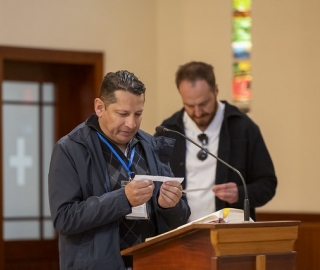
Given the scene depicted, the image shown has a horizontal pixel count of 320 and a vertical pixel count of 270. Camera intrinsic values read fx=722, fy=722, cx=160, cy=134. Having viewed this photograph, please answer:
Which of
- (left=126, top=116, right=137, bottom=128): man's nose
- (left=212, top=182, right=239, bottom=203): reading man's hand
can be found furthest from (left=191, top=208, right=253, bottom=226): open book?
(left=212, top=182, right=239, bottom=203): reading man's hand

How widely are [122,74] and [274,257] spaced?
93cm

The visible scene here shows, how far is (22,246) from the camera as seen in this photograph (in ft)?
20.7

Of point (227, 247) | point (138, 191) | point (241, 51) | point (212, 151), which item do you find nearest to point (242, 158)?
point (212, 151)

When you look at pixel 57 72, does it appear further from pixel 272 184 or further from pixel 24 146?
pixel 272 184

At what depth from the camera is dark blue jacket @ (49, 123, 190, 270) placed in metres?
2.64

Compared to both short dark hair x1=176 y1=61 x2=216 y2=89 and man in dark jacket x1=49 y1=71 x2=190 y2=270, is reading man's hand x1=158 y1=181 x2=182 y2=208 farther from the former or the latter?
short dark hair x1=176 y1=61 x2=216 y2=89

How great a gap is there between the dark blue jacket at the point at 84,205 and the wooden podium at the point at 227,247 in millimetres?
104

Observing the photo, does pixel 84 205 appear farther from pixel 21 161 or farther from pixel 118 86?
pixel 21 161

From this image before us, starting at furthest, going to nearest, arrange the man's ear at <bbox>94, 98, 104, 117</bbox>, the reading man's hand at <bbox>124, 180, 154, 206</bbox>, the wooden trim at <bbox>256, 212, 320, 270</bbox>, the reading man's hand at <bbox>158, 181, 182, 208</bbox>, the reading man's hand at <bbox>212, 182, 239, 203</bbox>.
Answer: the wooden trim at <bbox>256, 212, 320, 270</bbox>
the reading man's hand at <bbox>212, 182, 239, 203</bbox>
the man's ear at <bbox>94, 98, 104, 117</bbox>
the reading man's hand at <bbox>158, 181, 182, 208</bbox>
the reading man's hand at <bbox>124, 180, 154, 206</bbox>

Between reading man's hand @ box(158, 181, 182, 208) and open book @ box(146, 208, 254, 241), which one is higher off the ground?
reading man's hand @ box(158, 181, 182, 208)

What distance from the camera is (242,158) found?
405cm

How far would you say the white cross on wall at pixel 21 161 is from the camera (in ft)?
20.6

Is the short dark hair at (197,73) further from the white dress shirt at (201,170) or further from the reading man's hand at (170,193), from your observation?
the reading man's hand at (170,193)

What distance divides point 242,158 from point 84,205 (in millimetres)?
1569
